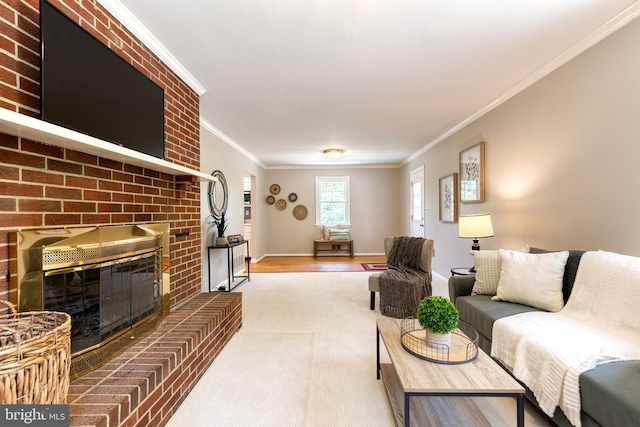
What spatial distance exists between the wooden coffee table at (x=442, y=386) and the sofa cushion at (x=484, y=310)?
0.51 metres

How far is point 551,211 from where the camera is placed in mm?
2365

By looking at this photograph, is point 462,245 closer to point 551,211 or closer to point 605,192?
point 551,211

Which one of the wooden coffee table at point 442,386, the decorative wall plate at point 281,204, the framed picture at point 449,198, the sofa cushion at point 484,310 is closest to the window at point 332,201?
the decorative wall plate at point 281,204

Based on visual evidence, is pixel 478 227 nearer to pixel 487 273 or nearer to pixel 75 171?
pixel 487 273

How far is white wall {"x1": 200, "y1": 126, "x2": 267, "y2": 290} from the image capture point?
3.72 m

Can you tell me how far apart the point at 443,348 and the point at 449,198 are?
3.22m

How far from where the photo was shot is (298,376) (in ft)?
6.32

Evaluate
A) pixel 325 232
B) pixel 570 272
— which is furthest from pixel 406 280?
pixel 325 232

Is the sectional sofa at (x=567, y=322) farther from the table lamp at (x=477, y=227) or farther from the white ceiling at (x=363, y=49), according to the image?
the white ceiling at (x=363, y=49)

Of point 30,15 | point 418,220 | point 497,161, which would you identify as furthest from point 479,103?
point 30,15

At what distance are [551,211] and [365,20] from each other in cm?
215

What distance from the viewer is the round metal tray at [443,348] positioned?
1.36 m

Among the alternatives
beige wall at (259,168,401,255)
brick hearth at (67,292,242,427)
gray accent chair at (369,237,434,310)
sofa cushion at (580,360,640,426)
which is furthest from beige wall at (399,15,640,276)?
beige wall at (259,168,401,255)

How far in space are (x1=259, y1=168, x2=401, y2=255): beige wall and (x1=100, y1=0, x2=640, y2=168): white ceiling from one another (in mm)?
3763
